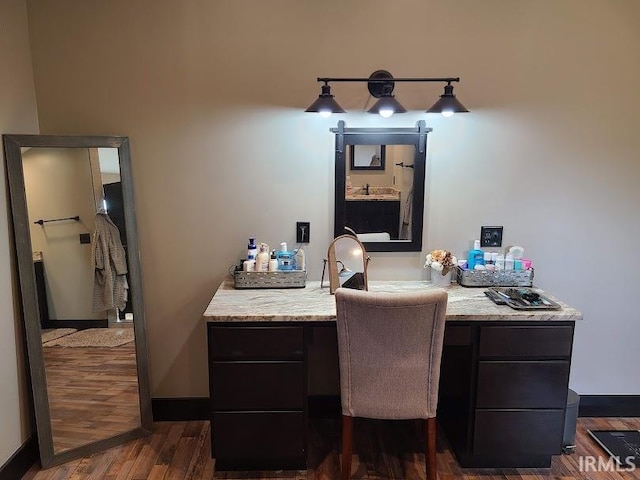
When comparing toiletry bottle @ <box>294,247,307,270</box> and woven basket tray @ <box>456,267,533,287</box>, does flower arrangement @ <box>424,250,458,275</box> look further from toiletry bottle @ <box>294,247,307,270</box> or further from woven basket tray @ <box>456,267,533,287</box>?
toiletry bottle @ <box>294,247,307,270</box>

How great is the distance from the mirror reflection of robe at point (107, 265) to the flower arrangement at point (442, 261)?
1.58 meters

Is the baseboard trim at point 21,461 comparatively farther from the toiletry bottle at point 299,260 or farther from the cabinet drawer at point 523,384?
the cabinet drawer at point 523,384

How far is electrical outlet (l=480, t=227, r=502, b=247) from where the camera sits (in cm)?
262

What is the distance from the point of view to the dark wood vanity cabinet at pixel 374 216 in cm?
257

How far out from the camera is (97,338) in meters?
2.47

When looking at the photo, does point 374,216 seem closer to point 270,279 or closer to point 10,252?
point 270,279

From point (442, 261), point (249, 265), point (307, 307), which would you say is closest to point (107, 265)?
point (249, 265)

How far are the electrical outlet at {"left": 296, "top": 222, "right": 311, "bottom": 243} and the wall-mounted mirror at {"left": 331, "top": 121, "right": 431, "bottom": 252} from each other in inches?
5.9

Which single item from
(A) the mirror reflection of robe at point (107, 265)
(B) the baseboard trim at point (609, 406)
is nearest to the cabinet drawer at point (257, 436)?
(A) the mirror reflection of robe at point (107, 265)

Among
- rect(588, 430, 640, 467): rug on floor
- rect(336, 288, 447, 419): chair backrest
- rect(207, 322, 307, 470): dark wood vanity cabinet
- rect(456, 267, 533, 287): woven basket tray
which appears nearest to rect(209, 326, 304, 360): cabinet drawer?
rect(207, 322, 307, 470): dark wood vanity cabinet

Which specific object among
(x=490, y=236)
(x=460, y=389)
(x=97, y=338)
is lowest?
(x=460, y=389)

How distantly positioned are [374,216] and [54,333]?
5.57 ft

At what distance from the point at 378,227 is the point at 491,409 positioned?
1.04m

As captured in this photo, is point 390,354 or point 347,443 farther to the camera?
point 347,443
